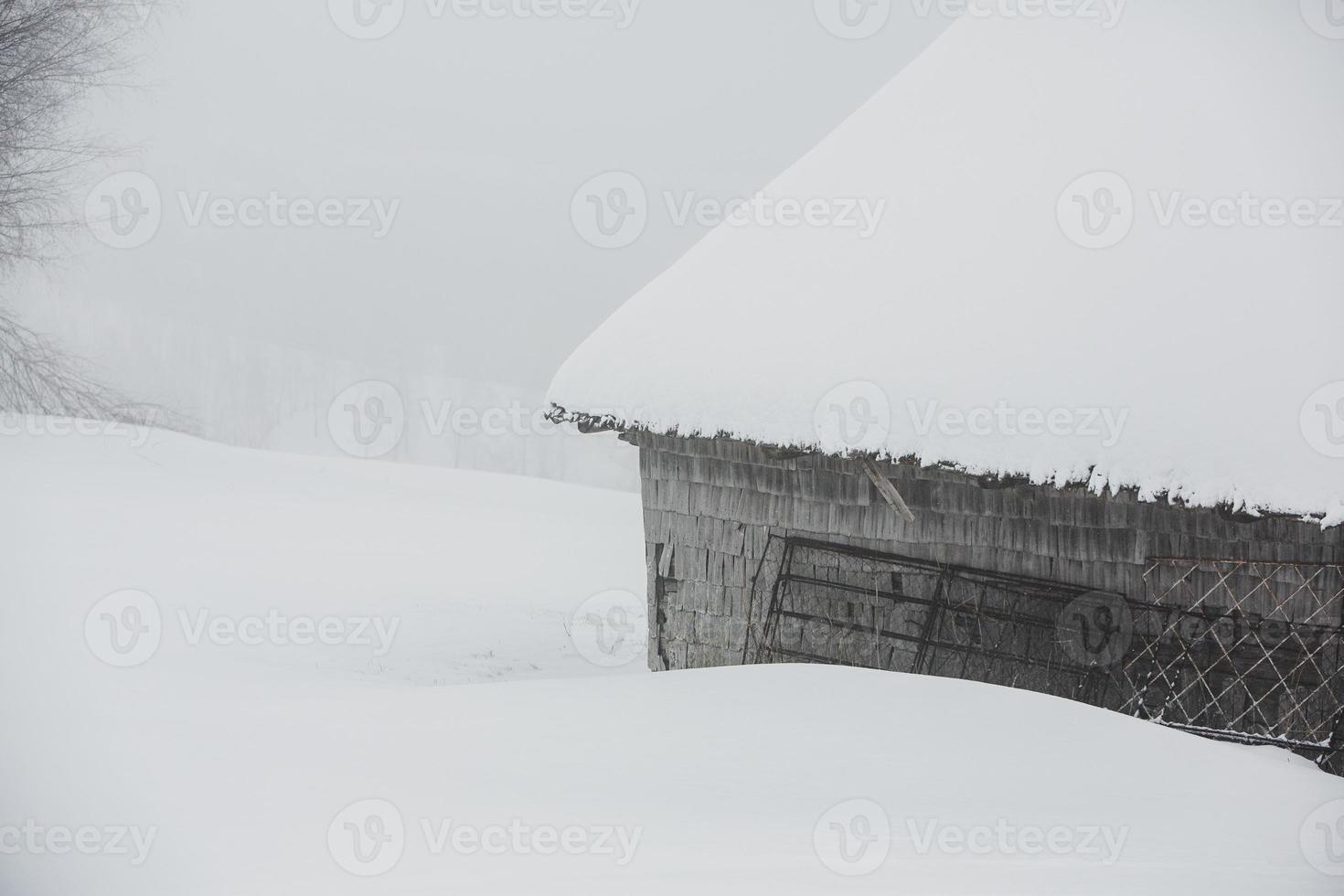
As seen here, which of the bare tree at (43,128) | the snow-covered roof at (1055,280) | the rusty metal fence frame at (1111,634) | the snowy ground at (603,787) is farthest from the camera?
the bare tree at (43,128)

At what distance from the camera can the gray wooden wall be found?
6719mm

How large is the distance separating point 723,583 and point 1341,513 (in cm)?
471

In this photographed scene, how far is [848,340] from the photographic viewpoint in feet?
23.9

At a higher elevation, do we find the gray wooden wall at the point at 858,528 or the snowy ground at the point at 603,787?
the gray wooden wall at the point at 858,528

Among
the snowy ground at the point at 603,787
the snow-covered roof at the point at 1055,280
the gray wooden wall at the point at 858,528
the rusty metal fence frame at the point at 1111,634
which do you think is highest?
the snow-covered roof at the point at 1055,280

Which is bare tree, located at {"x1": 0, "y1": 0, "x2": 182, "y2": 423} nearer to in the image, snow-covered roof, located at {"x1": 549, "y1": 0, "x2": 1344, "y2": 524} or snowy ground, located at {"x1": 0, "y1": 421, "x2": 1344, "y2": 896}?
snowy ground, located at {"x1": 0, "y1": 421, "x2": 1344, "y2": 896}

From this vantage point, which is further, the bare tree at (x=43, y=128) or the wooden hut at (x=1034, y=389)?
the bare tree at (x=43, y=128)

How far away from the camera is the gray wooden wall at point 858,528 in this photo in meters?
6.72

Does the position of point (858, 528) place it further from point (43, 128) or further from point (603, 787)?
point (43, 128)

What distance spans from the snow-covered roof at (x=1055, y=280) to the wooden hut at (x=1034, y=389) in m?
0.03

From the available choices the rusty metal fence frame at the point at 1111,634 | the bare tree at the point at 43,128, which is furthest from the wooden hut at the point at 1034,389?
the bare tree at the point at 43,128

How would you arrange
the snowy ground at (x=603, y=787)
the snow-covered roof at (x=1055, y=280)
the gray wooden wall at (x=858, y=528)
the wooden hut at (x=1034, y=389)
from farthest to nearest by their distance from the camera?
1. the gray wooden wall at (x=858, y=528)
2. the wooden hut at (x=1034, y=389)
3. the snow-covered roof at (x=1055, y=280)
4. the snowy ground at (x=603, y=787)

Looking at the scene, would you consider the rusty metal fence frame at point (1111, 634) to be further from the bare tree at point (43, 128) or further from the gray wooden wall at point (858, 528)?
the bare tree at point (43, 128)

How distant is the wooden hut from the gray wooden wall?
0.02m
